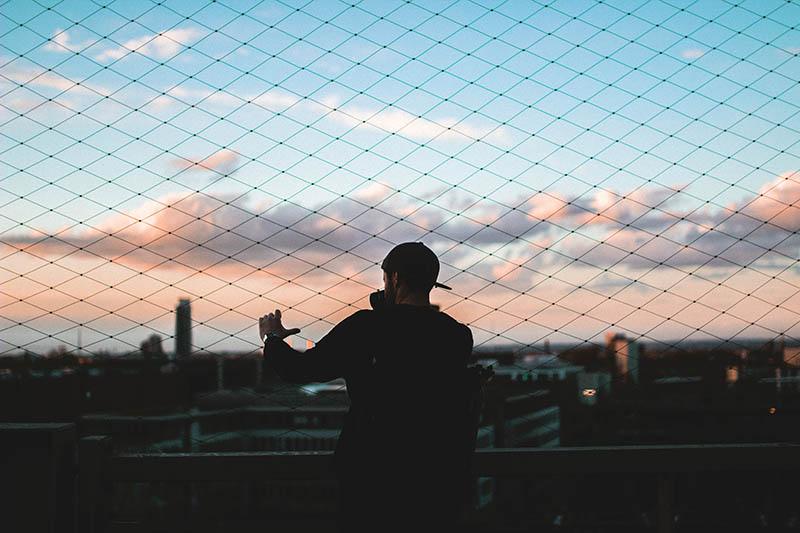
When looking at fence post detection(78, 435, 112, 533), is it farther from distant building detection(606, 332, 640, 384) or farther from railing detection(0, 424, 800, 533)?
distant building detection(606, 332, 640, 384)

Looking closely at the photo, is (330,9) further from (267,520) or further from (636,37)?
(267,520)

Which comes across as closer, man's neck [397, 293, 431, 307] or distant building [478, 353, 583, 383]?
man's neck [397, 293, 431, 307]

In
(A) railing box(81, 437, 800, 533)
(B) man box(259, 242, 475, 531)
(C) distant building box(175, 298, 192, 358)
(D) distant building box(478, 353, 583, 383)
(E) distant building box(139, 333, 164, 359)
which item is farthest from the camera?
(E) distant building box(139, 333, 164, 359)

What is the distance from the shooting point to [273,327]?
1940mm

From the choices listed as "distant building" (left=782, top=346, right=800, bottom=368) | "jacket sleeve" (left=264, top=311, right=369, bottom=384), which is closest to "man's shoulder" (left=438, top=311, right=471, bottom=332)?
"jacket sleeve" (left=264, top=311, right=369, bottom=384)

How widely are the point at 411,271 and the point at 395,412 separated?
310 mm

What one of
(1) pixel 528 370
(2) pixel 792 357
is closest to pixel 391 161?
(1) pixel 528 370

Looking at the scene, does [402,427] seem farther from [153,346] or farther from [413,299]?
[153,346]

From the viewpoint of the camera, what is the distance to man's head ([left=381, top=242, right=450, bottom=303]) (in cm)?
192

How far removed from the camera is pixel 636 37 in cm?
333

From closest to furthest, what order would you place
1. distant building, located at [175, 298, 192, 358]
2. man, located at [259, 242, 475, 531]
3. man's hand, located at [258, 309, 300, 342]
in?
man, located at [259, 242, 475, 531] < man's hand, located at [258, 309, 300, 342] < distant building, located at [175, 298, 192, 358]

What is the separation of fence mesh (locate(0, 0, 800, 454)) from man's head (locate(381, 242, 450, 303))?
3.34ft

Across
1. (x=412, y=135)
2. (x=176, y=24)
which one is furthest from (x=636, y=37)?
(x=176, y=24)

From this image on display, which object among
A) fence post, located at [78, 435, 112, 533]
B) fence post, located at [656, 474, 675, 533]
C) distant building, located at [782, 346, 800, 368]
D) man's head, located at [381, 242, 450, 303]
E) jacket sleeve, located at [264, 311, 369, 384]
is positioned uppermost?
man's head, located at [381, 242, 450, 303]
